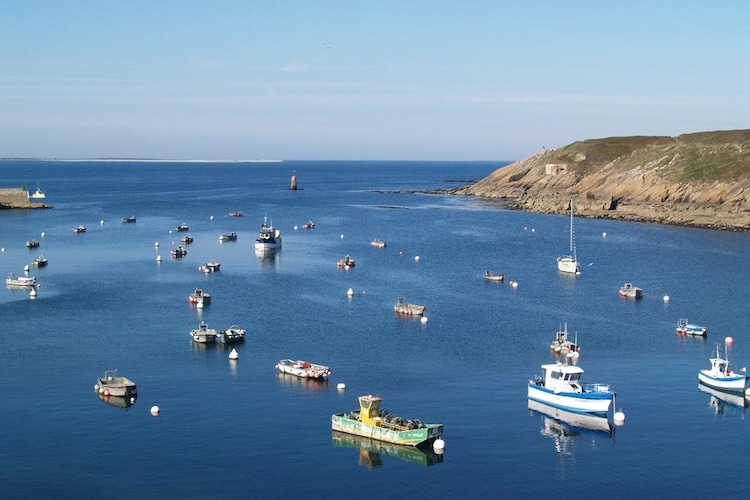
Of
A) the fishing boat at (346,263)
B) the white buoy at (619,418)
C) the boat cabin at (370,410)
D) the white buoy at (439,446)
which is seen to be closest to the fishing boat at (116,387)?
the boat cabin at (370,410)

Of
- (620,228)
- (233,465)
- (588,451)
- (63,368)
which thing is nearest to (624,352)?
(588,451)

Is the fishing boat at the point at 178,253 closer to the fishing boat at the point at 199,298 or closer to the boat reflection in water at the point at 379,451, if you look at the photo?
the fishing boat at the point at 199,298

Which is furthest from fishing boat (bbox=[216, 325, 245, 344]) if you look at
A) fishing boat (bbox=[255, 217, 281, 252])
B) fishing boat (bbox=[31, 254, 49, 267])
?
fishing boat (bbox=[255, 217, 281, 252])

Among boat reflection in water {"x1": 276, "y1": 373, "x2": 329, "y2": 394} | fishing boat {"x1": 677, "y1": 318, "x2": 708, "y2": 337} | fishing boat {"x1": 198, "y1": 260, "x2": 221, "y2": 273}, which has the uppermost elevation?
fishing boat {"x1": 198, "y1": 260, "x2": 221, "y2": 273}

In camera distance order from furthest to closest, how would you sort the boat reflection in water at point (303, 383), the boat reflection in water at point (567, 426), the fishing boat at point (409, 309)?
the fishing boat at point (409, 309) → the boat reflection in water at point (303, 383) → the boat reflection in water at point (567, 426)

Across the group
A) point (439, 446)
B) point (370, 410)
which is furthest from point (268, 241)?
point (439, 446)

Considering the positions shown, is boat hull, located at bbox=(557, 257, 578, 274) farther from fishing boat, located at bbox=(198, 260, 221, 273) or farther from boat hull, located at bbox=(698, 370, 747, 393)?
boat hull, located at bbox=(698, 370, 747, 393)

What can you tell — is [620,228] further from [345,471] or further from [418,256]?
[345,471]
